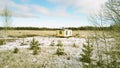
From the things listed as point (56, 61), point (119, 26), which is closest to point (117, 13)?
point (119, 26)

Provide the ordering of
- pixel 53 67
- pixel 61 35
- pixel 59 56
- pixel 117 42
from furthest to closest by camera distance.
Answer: pixel 61 35, pixel 59 56, pixel 53 67, pixel 117 42

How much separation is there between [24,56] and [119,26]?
1303 cm

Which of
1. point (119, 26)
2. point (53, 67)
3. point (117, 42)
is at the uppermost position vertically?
point (119, 26)

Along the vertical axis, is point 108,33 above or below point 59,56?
above

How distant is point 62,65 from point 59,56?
10.9 feet

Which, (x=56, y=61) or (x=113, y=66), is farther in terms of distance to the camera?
(x=56, y=61)

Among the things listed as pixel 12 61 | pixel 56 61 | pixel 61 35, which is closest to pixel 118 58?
pixel 56 61

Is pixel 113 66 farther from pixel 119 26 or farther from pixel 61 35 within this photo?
pixel 61 35

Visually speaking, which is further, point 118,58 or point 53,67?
point 53,67

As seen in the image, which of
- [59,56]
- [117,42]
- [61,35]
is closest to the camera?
[117,42]

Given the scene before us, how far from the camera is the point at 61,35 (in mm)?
44844

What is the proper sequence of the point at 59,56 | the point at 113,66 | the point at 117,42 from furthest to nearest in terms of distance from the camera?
1. the point at 59,56
2. the point at 117,42
3. the point at 113,66

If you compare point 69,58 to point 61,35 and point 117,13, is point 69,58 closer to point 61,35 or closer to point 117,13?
point 117,13

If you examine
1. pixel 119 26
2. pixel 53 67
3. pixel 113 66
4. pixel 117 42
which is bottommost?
pixel 53 67
